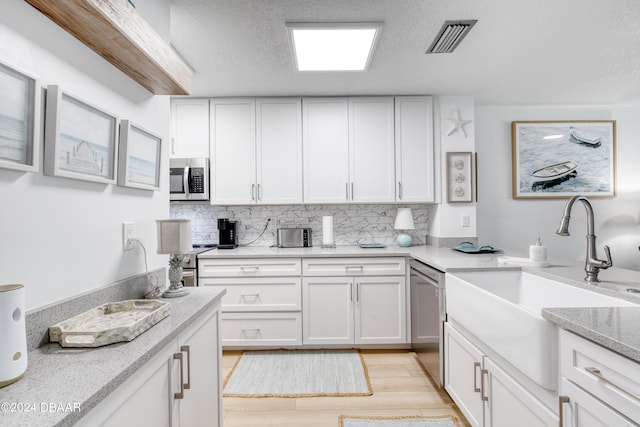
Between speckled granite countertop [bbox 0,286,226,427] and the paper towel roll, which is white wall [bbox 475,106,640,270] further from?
speckled granite countertop [bbox 0,286,226,427]

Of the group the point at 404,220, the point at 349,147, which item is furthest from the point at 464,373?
the point at 349,147

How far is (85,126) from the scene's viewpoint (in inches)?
46.0

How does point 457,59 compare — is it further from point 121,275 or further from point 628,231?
point 628,231

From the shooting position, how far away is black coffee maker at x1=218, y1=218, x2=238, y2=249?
10.6 ft

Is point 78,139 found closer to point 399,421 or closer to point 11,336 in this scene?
point 11,336

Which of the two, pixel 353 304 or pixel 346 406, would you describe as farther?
pixel 353 304

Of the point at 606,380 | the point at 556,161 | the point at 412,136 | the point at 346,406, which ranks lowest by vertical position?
the point at 346,406

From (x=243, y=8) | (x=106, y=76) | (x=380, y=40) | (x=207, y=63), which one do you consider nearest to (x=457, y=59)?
(x=380, y=40)

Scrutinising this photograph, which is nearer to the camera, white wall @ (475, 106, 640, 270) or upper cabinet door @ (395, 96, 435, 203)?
upper cabinet door @ (395, 96, 435, 203)

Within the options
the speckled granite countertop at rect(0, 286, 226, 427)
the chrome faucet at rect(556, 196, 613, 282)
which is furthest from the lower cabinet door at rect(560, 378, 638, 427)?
the speckled granite countertop at rect(0, 286, 226, 427)

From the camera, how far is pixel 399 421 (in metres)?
1.96

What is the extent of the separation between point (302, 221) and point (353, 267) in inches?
33.9

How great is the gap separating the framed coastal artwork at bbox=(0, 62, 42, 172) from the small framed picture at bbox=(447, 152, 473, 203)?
3.09 metres

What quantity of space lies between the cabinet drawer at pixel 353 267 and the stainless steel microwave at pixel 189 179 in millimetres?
1231
